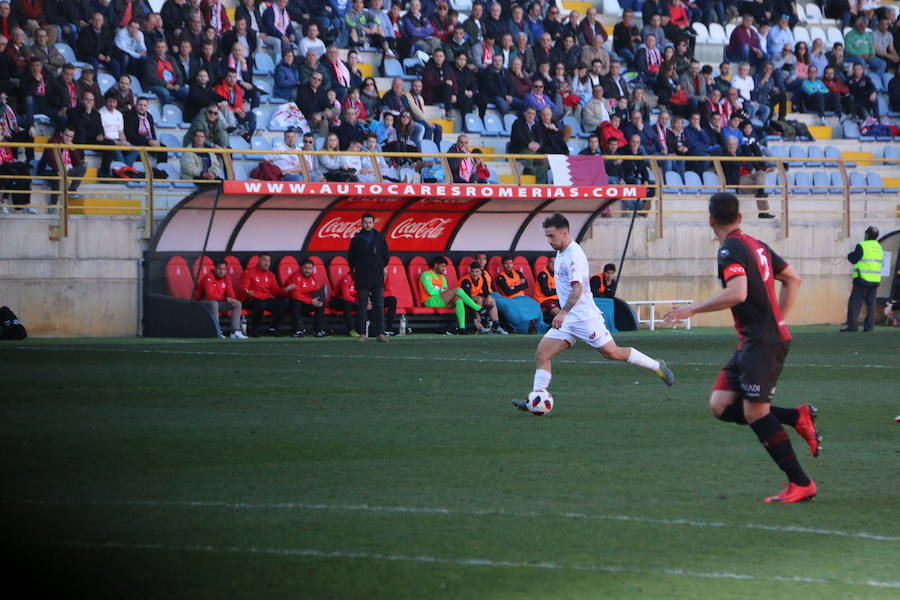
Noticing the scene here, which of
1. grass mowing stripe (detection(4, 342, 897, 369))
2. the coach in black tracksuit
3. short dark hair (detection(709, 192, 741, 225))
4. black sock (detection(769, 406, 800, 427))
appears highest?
short dark hair (detection(709, 192, 741, 225))

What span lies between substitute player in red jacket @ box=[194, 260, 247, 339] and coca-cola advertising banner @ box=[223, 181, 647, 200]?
1.58 m

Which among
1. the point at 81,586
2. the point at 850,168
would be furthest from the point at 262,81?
the point at 81,586

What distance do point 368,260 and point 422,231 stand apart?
359 cm

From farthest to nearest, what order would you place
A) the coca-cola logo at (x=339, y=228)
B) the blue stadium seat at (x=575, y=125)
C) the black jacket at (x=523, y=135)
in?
the blue stadium seat at (x=575, y=125) → the black jacket at (x=523, y=135) → the coca-cola logo at (x=339, y=228)

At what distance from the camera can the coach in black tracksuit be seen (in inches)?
827

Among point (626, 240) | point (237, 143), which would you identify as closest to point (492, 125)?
point (626, 240)

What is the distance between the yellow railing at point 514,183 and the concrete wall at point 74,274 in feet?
0.89

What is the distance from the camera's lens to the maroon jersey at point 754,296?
7.68m

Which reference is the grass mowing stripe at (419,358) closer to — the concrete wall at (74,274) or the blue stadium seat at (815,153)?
the concrete wall at (74,274)

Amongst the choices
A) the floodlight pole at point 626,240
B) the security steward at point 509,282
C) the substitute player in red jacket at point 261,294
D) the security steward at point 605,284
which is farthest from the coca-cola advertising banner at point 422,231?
the floodlight pole at point 626,240

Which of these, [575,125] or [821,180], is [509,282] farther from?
[821,180]

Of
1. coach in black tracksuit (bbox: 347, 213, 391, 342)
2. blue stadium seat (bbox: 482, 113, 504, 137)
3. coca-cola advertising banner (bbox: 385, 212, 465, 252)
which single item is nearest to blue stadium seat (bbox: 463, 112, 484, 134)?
blue stadium seat (bbox: 482, 113, 504, 137)

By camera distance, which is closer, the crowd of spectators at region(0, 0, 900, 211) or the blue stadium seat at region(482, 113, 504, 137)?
the crowd of spectators at region(0, 0, 900, 211)

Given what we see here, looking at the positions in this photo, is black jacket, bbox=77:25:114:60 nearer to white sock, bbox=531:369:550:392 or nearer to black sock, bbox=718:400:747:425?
white sock, bbox=531:369:550:392
